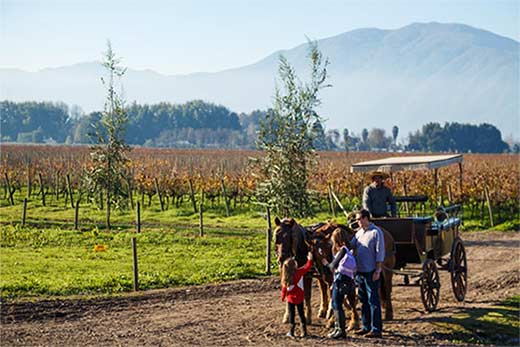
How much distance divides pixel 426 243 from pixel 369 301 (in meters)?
2.49

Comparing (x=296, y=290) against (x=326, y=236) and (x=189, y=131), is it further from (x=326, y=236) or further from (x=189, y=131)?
(x=189, y=131)

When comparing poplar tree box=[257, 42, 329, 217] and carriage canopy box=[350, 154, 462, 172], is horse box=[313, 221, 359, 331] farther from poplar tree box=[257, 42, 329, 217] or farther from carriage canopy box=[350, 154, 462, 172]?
poplar tree box=[257, 42, 329, 217]

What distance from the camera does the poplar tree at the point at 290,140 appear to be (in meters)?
22.0

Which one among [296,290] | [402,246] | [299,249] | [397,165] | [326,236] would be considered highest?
[397,165]

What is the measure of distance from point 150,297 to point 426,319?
592 centimetres

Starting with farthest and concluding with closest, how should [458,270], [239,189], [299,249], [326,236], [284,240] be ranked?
[239,189] < [458,270] < [326,236] < [299,249] < [284,240]

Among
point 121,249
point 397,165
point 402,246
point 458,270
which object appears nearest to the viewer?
point 402,246

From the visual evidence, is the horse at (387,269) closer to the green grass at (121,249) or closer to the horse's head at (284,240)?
the horse's head at (284,240)

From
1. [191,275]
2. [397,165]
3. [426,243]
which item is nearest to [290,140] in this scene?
[191,275]

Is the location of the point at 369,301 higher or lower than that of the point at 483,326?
higher

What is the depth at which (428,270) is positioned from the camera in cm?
1467

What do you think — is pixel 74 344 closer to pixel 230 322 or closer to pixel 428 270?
pixel 230 322

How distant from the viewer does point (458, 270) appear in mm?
15945

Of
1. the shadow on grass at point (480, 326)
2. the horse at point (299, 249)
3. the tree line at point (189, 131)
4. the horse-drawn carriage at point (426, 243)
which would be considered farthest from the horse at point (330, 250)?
the tree line at point (189, 131)
